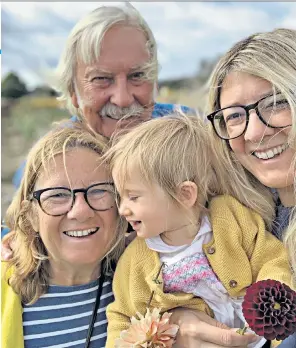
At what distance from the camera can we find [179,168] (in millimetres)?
2094

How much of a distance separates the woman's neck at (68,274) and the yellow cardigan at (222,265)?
194 mm

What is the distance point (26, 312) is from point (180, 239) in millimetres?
699

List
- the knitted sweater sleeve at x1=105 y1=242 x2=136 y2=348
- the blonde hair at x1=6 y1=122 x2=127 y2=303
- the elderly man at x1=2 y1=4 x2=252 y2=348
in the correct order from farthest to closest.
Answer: the elderly man at x1=2 y1=4 x2=252 y2=348 < the blonde hair at x1=6 y1=122 x2=127 y2=303 < the knitted sweater sleeve at x1=105 y1=242 x2=136 y2=348

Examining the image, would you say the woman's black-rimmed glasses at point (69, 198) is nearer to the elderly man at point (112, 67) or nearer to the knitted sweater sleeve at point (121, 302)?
the knitted sweater sleeve at point (121, 302)

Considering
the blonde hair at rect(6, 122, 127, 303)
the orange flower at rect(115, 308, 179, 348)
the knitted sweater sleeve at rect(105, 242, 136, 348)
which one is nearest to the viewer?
the orange flower at rect(115, 308, 179, 348)

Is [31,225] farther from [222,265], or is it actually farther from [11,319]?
[222,265]

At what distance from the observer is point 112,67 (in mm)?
2869

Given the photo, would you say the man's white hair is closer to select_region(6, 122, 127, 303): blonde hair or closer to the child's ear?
select_region(6, 122, 127, 303): blonde hair

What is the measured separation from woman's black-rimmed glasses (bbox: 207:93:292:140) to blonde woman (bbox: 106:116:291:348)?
3.3 inches

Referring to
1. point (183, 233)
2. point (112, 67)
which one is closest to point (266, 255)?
point (183, 233)

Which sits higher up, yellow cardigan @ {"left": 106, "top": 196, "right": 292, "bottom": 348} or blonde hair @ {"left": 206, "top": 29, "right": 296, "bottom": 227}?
blonde hair @ {"left": 206, "top": 29, "right": 296, "bottom": 227}

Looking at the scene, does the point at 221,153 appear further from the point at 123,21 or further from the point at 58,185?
the point at 123,21

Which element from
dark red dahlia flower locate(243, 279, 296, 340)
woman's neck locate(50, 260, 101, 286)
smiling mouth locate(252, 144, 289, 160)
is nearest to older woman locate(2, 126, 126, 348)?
woman's neck locate(50, 260, 101, 286)

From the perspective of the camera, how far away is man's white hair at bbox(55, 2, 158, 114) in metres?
2.89
